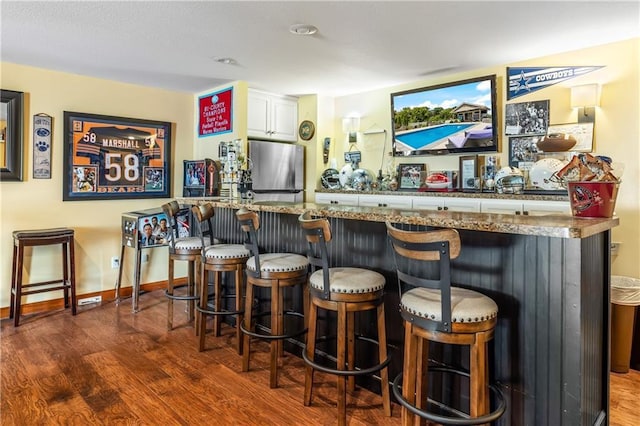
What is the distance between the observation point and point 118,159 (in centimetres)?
431

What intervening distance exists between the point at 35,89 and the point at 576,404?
15.4 feet

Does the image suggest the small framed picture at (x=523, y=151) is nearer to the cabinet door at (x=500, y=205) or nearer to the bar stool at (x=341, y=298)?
the cabinet door at (x=500, y=205)

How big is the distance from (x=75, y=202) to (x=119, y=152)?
0.67 m

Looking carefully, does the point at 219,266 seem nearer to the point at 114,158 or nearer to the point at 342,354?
the point at 342,354

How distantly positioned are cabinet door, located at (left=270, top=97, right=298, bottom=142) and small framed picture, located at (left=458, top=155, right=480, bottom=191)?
2125 mm

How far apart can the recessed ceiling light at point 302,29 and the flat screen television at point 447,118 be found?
5.75ft

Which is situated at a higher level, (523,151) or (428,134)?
(428,134)

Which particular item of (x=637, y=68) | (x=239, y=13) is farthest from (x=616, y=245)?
(x=239, y=13)

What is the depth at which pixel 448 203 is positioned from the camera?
3836mm

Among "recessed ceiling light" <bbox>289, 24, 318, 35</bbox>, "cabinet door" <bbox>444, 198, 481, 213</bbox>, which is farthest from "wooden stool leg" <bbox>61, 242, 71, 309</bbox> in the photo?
"cabinet door" <bbox>444, 198, 481, 213</bbox>

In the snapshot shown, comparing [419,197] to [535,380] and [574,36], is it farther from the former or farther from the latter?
[535,380]

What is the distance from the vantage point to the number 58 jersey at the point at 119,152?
4.12m

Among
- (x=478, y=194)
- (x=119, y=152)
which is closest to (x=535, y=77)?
(x=478, y=194)

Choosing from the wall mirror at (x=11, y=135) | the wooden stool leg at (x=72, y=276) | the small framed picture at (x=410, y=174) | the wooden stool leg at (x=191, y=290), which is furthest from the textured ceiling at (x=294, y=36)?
the wooden stool leg at (x=191, y=290)
